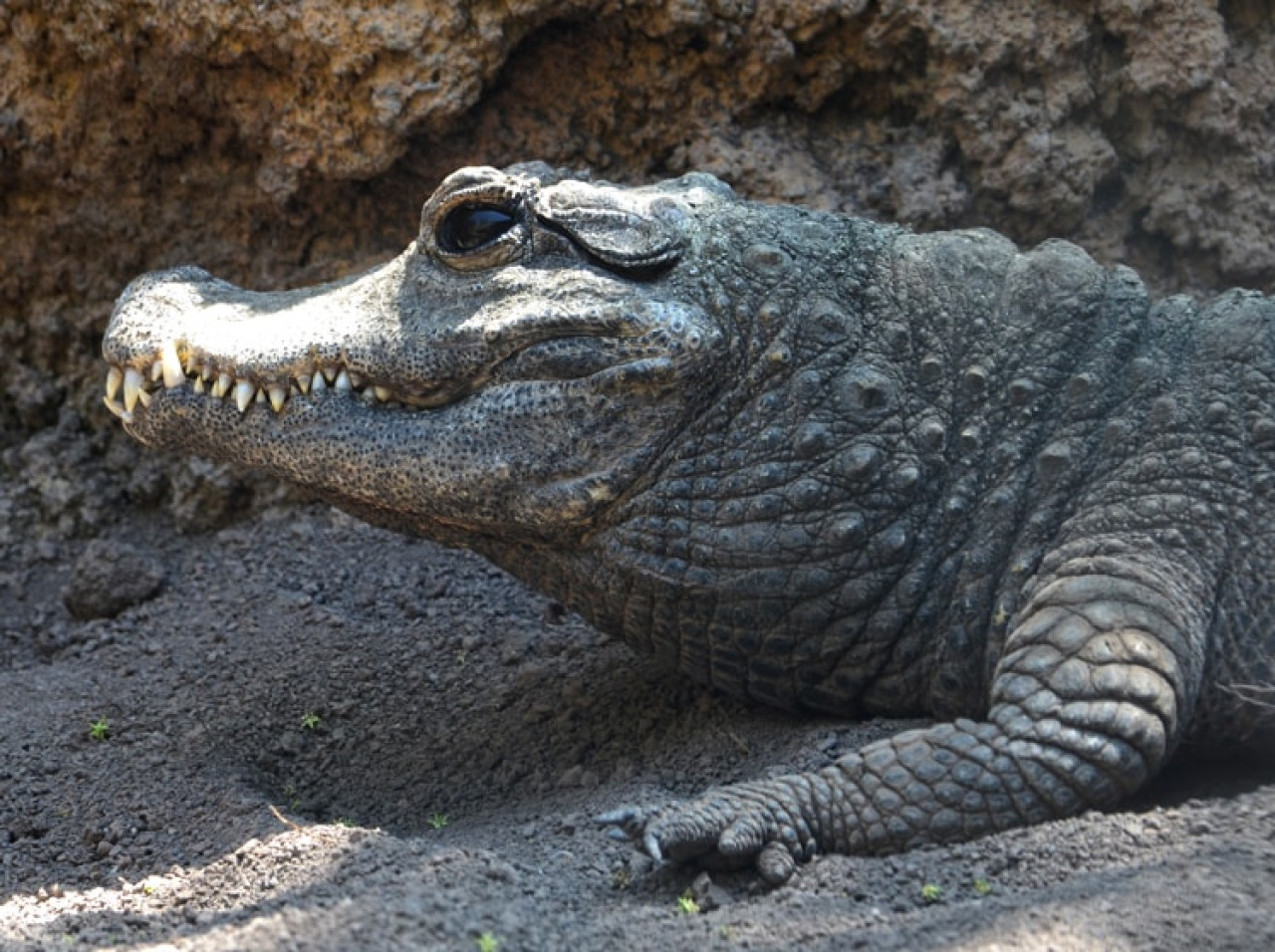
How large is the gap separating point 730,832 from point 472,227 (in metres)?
1.85

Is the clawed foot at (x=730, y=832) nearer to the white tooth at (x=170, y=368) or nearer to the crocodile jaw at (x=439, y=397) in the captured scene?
the crocodile jaw at (x=439, y=397)

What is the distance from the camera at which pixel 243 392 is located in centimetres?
415

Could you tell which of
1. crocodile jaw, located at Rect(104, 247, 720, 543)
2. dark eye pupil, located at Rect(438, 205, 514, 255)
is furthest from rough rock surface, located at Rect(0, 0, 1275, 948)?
dark eye pupil, located at Rect(438, 205, 514, 255)

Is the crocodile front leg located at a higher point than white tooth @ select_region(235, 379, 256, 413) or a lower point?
lower

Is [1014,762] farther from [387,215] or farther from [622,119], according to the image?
[387,215]

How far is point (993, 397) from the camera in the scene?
13.5 feet

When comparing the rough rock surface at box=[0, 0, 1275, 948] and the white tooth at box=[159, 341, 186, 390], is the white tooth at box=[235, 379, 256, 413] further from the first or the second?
the rough rock surface at box=[0, 0, 1275, 948]

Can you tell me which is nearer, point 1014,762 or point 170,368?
point 1014,762

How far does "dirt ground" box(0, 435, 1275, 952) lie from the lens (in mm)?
2967

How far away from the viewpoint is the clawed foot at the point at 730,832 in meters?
3.32

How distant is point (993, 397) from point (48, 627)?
372 cm

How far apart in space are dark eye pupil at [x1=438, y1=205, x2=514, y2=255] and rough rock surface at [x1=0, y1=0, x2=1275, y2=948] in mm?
1487

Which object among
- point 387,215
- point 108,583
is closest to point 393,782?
point 108,583

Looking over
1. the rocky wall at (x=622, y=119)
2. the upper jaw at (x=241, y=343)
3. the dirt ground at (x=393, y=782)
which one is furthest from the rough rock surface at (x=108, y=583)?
the upper jaw at (x=241, y=343)
